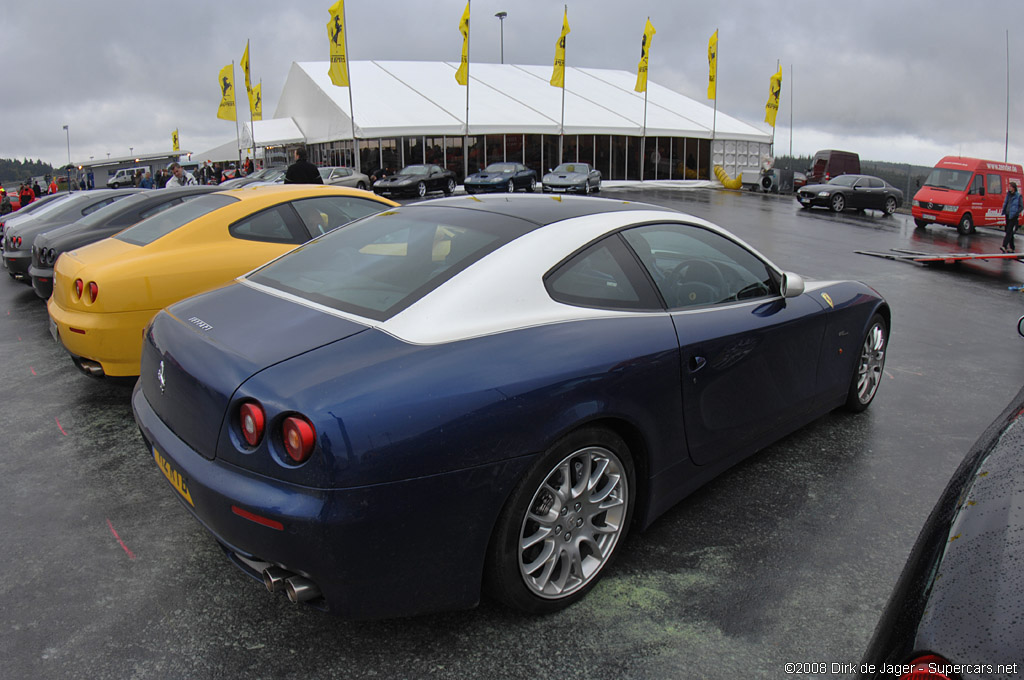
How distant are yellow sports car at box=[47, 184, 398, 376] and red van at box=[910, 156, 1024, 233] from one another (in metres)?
19.8

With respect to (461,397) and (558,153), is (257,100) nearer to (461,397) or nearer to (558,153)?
(558,153)

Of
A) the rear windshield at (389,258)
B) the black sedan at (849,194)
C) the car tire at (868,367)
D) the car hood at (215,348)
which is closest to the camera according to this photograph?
the car hood at (215,348)

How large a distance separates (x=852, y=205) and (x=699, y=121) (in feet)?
64.4

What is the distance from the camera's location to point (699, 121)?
42719mm

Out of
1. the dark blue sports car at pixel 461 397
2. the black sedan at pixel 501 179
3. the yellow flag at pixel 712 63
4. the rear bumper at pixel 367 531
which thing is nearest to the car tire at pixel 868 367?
the dark blue sports car at pixel 461 397

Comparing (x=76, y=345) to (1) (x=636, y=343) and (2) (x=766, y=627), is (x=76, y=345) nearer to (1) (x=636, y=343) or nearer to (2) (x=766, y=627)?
(1) (x=636, y=343)

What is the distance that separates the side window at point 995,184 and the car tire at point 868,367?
67.5 feet

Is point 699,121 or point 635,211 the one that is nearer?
point 635,211

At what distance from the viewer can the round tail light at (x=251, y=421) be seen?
6.97 ft

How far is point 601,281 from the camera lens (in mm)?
2844

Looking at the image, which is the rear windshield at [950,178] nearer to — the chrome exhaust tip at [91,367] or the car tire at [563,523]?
the car tire at [563,523]

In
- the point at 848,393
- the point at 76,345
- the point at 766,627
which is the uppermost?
the point at 76,345

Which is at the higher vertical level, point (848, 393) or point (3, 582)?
point (848, 393)

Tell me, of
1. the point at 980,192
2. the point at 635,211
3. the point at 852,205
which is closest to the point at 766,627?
the point at 635,211
